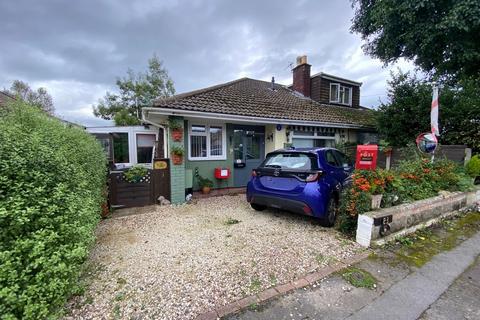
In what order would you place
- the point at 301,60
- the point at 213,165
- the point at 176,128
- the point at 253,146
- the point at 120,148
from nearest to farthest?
the point at 176,128 → the point at 213,165 → the point at 253,146 → the point at 120,148 → the point at 301,60

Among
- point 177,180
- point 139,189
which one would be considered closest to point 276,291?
point 177,180

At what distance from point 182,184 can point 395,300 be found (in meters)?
5.02

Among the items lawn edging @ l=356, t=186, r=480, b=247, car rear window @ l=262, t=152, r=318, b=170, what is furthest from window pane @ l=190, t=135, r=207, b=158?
lawn edging @ l=356, t=186, r=480, b=247

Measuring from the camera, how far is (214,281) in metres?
2.42

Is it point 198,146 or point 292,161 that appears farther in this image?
point 198,146

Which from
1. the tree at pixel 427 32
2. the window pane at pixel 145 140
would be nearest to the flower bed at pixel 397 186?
the tree at pixel 427 32

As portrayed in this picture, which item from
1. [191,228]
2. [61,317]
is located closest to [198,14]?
[191,228]

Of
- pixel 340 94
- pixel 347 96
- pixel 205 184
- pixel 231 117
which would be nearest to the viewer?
pixel 231 117

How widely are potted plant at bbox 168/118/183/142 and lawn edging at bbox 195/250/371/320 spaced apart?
4.57m

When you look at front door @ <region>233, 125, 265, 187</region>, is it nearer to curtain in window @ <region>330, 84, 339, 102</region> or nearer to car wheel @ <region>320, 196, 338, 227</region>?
car wheel @ <region>320, 196, 338, 227</region>

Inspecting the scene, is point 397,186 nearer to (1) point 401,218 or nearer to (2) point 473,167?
(1) point 401,218

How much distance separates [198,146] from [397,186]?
215 inches

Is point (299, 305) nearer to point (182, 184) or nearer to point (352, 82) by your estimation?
point (182, 184)

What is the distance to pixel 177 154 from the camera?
5.76 m
